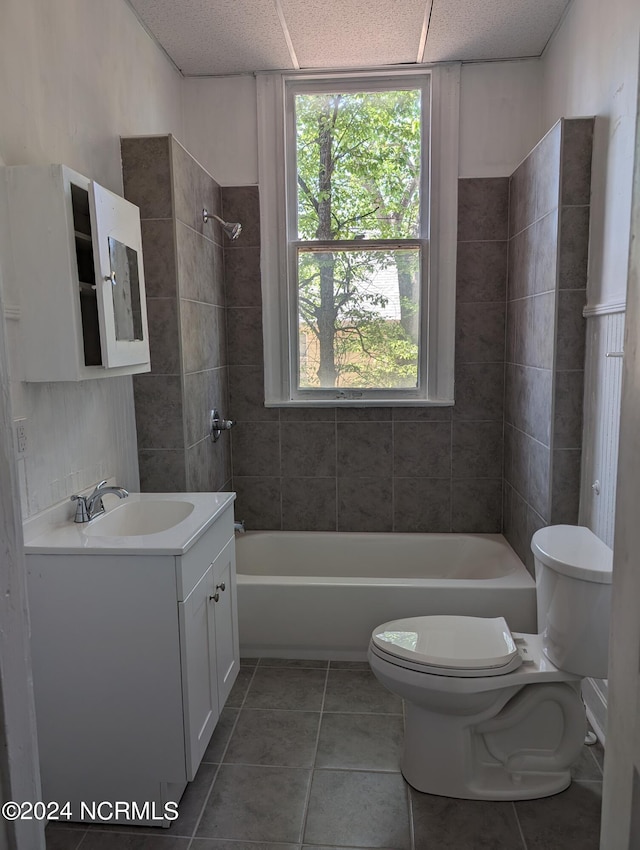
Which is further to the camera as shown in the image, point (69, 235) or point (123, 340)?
point (123, 340)

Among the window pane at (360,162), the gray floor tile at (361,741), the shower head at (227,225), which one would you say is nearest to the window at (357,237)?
the window pane at (360,162)

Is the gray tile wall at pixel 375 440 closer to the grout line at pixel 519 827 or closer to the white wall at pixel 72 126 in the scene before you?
the white wall at pixel 72 126

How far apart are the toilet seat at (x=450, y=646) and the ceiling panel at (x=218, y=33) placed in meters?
2.44

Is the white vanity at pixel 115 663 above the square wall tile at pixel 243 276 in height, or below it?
below

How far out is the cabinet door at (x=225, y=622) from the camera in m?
2.12

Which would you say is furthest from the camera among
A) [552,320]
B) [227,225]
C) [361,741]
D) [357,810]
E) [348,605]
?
[227,225]

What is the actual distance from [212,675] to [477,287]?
7.32 feet

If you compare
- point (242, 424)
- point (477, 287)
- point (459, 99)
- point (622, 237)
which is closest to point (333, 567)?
point (242, 424)

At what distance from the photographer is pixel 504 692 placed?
1.91 meters

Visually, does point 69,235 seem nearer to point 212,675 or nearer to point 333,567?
point 212,675

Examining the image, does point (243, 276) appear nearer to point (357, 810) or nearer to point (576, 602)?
point (576, 602)

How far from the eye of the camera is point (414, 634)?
2029 millimetres

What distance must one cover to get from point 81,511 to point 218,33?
7.06 ft

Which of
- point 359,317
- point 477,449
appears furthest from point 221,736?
point 359,317
